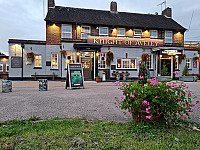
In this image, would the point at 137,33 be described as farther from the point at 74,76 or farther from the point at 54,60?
the point at 74,76

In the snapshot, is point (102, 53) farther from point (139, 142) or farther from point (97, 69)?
point (139, 142)

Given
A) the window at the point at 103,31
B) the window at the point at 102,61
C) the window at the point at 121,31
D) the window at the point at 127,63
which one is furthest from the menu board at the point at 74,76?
the window at the point at 121,31

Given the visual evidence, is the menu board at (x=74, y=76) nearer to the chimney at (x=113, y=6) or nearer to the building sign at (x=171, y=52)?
the building sign at (x=171, y=52)

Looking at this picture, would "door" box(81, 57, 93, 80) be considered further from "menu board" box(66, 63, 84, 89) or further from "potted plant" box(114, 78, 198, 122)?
"potted plant" box(114, 78, 198, 122)

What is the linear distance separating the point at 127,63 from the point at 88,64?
505cm

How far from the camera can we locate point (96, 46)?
1683 centimetres

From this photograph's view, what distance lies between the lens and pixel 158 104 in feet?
9.00

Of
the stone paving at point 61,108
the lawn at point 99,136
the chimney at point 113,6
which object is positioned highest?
the chimney at point 113,6

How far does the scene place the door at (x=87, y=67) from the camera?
17.8 meters

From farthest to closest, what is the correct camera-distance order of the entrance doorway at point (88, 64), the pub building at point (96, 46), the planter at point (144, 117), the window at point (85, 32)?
the window at point (85, 32) < the entrance doorway at point (88, 64) < the pub building at point (96, 46) < the planter at point (144, 117)

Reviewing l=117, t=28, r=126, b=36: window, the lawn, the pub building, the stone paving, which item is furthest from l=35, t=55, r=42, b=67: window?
the lawn

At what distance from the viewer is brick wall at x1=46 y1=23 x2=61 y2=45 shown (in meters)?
17.4

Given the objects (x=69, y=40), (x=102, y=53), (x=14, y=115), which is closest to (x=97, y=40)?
(x=102, y=53)

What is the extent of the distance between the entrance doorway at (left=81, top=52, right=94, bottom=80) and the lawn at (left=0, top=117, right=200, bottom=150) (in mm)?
14740
